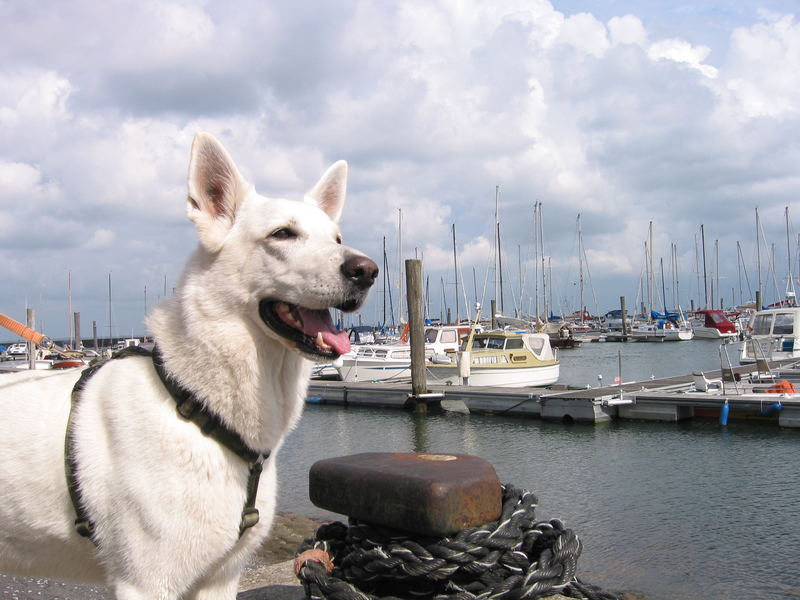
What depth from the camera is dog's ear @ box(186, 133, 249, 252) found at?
106 inches

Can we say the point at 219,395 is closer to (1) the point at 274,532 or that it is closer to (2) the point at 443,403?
(1) the point at 274,532

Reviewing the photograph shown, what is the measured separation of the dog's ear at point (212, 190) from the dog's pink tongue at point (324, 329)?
467 millimetres

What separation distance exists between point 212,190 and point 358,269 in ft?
2.54

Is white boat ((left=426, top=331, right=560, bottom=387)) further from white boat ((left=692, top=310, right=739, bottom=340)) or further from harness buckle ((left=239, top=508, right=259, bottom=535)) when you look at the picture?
white boat ((left=692, top=310, right=739, bottom=340))

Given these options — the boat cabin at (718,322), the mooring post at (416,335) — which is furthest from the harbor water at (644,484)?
the boat cabin at (718,322)

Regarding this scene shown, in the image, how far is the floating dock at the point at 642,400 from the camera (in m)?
20.5

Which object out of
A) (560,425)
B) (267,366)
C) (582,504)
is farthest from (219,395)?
(560,425)

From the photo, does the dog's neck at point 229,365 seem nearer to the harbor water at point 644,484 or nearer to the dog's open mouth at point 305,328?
the dog's open mouth at point 305,328

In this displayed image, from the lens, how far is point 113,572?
7.99ft

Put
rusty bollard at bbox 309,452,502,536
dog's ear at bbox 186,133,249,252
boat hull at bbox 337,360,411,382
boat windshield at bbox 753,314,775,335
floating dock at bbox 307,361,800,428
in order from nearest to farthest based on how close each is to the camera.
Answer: dog's ear at bbox 186,133,249,252
rusty bollard at bbox 309,452,502,536
floating dock at bbox 307,361,800,428
boat windshield at bbox 753,314,775,335
boat hull at bbox 337,360,411,382

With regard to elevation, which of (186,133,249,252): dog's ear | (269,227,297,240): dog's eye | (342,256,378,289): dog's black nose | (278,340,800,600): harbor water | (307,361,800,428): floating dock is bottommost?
(278,340,800,600): harbor water

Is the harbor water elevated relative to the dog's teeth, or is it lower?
lower

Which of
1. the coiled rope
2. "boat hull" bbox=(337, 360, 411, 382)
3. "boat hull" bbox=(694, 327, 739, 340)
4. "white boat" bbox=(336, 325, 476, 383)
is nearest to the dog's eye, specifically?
the coiled rope

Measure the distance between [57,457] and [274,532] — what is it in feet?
29.3
